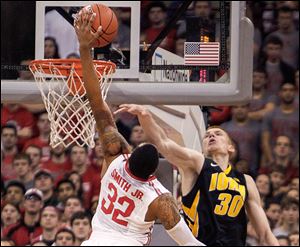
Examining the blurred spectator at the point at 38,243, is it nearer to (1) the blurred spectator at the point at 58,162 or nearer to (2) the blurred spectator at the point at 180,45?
(1) the blurred spectator at the point at 58,162

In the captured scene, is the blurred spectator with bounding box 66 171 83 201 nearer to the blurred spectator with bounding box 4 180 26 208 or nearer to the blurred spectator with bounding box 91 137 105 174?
the blurred spectator with bounding box 91 137 105 174

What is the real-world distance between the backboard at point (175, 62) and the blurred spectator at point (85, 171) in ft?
8.54

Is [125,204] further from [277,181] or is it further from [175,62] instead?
[277,181]

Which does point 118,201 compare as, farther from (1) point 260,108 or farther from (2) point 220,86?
(1) point 260,108

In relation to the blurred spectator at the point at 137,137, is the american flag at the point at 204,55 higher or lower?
higher

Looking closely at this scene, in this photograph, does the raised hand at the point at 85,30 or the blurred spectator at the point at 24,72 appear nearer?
the raised hand at the point at 85,30

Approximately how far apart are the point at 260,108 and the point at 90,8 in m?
4.00

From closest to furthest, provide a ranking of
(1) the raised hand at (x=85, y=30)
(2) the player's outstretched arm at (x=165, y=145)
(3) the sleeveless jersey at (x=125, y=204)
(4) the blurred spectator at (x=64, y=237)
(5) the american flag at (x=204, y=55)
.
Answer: (3) the sleeveless jersey at (x=125, y=204)
(1) the raised hand at (x=85, y=30)
(2) the player's outstretched arm at (x=165, y=145)
(5) the american flag at (x=204, y=55)
(4) the blurred spectator at (x=64, y=237)

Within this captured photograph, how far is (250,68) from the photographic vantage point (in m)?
6.09

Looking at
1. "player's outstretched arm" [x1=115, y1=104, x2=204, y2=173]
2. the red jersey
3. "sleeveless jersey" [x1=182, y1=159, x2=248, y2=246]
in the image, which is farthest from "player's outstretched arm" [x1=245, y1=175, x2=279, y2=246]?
the red jersey

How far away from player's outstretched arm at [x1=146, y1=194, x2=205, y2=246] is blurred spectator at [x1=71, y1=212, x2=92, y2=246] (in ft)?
11.7

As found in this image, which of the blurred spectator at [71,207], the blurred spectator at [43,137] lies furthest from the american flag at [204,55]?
the blurred spectator at [43,137]

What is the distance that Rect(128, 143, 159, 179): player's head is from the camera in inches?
194

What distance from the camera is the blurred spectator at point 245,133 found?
927 cm
